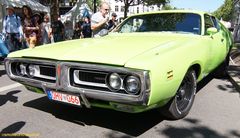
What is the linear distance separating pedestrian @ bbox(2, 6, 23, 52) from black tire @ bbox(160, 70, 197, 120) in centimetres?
687

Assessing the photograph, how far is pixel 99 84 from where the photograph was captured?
3.69 meters

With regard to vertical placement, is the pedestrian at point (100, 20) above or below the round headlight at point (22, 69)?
above

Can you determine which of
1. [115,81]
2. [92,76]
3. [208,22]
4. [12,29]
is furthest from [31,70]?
[12,29]

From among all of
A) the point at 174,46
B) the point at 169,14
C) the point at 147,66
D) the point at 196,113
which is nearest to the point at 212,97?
the point at 196,113

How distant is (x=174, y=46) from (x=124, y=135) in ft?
4.28

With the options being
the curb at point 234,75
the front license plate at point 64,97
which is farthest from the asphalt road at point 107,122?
the curb at point 234,75

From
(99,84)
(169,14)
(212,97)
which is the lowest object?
(212,97)

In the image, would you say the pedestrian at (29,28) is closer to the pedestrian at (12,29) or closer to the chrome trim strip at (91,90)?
the pedestrian at (12,29)

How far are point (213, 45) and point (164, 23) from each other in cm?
91

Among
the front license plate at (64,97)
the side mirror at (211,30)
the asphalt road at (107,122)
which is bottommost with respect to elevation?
the asphalt road at (107,122)

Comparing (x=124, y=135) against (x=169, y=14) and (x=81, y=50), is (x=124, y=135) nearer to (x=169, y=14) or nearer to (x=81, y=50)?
(x=81, y=50)

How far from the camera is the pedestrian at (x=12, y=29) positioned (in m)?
10.2

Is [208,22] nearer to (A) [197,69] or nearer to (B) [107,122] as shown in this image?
(A) [197,69]

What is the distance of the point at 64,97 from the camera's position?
153 inches
